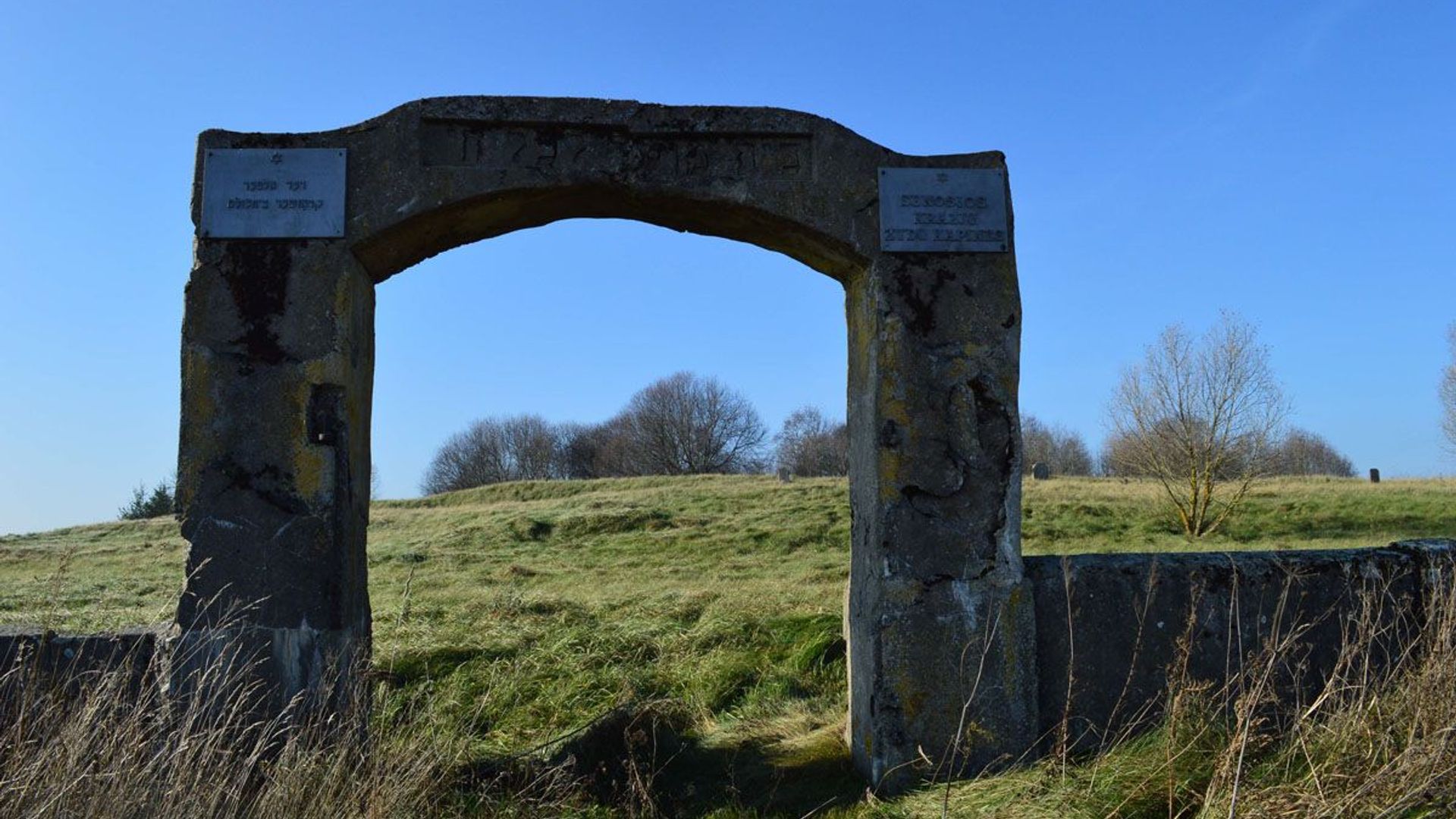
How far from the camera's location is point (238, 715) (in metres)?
4.53

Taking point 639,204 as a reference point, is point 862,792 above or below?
below

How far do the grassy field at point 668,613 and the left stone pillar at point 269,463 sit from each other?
12.2 inches

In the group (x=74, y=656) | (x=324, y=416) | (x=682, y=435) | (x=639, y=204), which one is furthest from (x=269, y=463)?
(x=682, y=435)

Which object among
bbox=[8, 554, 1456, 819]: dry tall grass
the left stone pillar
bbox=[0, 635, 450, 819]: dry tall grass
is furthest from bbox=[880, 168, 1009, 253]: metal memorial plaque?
bbox=[0, 635, 450, 819]: dry tall grass

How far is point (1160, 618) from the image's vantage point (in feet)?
16.1

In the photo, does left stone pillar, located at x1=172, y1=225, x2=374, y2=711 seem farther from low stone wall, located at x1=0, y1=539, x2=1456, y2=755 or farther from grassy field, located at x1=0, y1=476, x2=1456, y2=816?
low stone wall, located at x1=0, y1=539, x2=1456, y2=755

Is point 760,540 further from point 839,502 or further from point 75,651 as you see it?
point 75,651

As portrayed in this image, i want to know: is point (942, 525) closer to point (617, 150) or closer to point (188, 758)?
point (617, 150)

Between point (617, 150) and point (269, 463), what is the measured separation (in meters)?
2.11

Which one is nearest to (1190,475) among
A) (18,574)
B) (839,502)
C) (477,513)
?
(839,502)

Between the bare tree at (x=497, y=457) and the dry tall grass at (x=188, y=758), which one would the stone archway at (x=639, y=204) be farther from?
the bare tree at (x=497, y=457)

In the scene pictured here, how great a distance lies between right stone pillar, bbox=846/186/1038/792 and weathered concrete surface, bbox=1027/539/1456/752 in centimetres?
16

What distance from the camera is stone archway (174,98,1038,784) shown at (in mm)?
4676

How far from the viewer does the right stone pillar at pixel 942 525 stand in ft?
15.7
